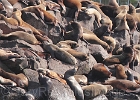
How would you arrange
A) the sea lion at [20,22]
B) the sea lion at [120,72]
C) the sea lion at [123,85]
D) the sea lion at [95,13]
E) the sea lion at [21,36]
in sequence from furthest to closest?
the sea lion at [95,13]
the sea lion at [20,22]
the sea lion at [120,72]
the sea lion at [21,36]
the sea lion at [123,85]

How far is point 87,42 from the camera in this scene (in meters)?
14.2

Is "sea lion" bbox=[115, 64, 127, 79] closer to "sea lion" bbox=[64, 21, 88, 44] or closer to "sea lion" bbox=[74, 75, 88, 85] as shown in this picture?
Answer: "sea lion" bbox=[74, 75, 88, 85]

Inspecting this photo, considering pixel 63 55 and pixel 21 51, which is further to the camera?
pixel 63 55

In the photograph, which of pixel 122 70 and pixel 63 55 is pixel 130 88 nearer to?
pixel 122 70

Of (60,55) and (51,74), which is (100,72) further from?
(51,74)

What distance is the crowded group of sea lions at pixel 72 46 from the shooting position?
35.0 feet

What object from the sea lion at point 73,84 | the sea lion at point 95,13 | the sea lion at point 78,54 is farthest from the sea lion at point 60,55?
the sea lion at point 95,13

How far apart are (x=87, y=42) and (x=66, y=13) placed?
193cm

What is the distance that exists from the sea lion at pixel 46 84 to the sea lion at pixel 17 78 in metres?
0.34

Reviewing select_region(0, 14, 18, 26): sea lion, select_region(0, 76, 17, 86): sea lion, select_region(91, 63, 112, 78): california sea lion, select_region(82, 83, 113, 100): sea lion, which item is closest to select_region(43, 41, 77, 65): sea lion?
select_region(91, 63, 112, 78): california sea lion

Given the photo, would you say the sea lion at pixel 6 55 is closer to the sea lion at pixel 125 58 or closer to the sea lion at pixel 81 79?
the sea lion at pixel 81 79

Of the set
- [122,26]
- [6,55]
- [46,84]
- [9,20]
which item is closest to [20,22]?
[9,20]

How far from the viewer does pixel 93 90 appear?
35.8 ft

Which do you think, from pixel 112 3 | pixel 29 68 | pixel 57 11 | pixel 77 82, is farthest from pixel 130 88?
pixel 112 3
